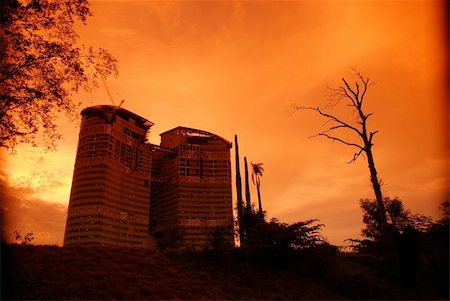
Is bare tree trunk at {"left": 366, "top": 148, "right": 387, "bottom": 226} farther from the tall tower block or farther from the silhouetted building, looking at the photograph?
the silhouetted building

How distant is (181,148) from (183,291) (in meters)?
180

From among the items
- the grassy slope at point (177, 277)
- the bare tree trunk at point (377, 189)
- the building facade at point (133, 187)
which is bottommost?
the grassy slope at point (177, 277)

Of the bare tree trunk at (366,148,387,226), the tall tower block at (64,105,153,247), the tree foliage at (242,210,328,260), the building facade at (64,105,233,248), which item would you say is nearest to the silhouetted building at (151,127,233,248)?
the building facade at (64,105,233,248)

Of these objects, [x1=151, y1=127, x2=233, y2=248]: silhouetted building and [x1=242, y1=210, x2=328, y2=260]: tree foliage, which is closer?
[x1=242, y1=210, x2=328, y2=260]: tree foliage

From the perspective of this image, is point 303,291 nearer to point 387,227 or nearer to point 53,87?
point 387,227

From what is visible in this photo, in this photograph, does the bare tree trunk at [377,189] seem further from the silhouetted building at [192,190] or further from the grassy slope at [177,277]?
the silhouetted building at [192,190]

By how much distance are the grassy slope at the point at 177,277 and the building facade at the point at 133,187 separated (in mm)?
137042

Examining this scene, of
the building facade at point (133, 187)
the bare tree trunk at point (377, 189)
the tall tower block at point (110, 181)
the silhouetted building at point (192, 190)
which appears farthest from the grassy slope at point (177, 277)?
the silhouetted building at point (192, 190)

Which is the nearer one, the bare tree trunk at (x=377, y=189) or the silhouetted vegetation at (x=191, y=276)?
the silhouetted vegetation at (x=191, y=276)

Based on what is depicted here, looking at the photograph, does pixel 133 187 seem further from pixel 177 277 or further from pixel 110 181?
pixel 177 277

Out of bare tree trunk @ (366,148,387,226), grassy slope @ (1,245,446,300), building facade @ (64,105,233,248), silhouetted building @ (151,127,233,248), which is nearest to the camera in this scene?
grassy slope @ (1,245,446,300)

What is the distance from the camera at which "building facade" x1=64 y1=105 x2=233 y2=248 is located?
156375mm

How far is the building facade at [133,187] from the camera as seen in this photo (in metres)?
156

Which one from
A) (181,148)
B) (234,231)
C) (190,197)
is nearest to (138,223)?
(190,197)
